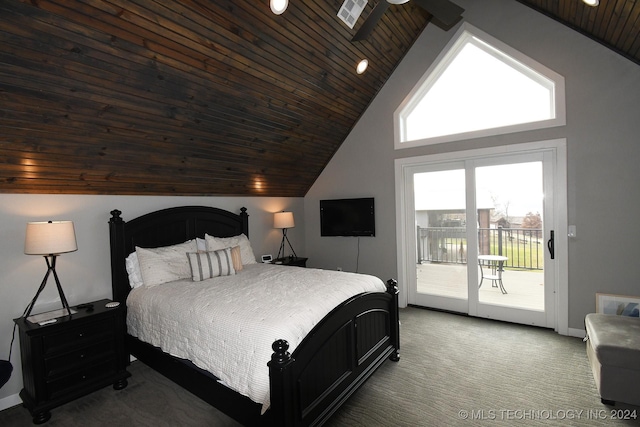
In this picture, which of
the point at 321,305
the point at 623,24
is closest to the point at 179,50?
the point at 321,305

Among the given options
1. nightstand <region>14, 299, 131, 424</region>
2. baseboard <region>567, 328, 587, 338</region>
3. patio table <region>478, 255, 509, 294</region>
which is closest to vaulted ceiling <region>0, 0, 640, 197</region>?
nightstand <region>14, 299, 131, 424</region>

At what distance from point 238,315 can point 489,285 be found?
325 centimetres

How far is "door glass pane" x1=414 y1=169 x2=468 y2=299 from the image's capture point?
411 cm

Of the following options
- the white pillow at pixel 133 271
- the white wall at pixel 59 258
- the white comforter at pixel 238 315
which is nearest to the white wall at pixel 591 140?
the white comforter at pixel 238 315

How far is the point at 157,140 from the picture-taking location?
9.65 ft

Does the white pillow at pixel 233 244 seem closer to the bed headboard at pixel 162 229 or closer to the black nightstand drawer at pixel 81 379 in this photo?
the bed headboard at pixel 162 229

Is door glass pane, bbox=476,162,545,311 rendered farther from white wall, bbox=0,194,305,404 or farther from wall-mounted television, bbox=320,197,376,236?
white wall, bbox=0,194,305,404

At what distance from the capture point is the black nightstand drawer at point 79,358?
93.0 inches

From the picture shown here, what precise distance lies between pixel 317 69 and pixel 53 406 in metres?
3.69

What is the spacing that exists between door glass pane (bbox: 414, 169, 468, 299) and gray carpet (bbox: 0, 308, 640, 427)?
3.62 feet

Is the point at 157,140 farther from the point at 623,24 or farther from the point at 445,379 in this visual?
the point at 623,24

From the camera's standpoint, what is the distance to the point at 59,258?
111 inches

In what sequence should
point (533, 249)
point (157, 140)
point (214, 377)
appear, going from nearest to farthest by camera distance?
point (214, 377), point (157, 140), point (533, 249)

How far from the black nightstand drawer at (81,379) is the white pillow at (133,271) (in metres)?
0.71
